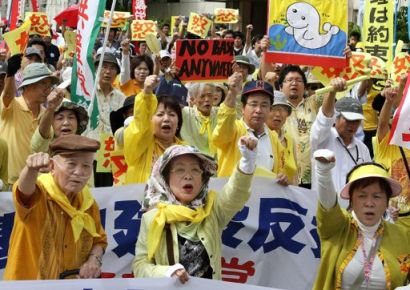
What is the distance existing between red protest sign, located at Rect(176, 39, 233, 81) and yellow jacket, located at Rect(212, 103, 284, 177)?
3.93 feet

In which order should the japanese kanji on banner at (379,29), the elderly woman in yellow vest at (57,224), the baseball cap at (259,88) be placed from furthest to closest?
the japanese kanji on banner at (379,29), the baseball cap at (259,88), the elderly woman in yellow vest at (57,224)

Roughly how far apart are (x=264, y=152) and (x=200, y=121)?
0.99 m

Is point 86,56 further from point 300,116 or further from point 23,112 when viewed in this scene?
point 300,116

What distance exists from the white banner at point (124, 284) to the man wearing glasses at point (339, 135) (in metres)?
2.51

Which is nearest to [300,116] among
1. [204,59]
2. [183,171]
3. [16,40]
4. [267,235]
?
[204,59]

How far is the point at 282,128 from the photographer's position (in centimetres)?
725

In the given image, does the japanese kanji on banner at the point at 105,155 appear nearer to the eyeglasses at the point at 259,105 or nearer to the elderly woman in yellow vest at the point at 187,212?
the eyeglasses at the point at 259,105

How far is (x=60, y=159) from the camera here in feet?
14.4

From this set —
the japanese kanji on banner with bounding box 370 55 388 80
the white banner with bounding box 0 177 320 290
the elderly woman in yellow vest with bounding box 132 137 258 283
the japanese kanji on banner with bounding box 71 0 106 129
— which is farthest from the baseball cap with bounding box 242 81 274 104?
the japanese kanji on banner with bounding box 370 55 388 80

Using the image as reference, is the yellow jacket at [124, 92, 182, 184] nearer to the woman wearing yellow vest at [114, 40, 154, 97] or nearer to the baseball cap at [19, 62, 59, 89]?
the baseball cap at [19, 62, 59, 89]

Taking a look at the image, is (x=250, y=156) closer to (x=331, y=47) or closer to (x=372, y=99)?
(x=331, y=47)

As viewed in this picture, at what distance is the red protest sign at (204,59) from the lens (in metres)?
7.62

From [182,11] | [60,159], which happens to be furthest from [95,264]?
[182,11]

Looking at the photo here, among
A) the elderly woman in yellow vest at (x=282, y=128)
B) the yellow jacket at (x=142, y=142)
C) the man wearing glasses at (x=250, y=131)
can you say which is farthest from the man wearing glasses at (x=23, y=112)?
the elderly woman in yellow vest at (x=282, y=128)
